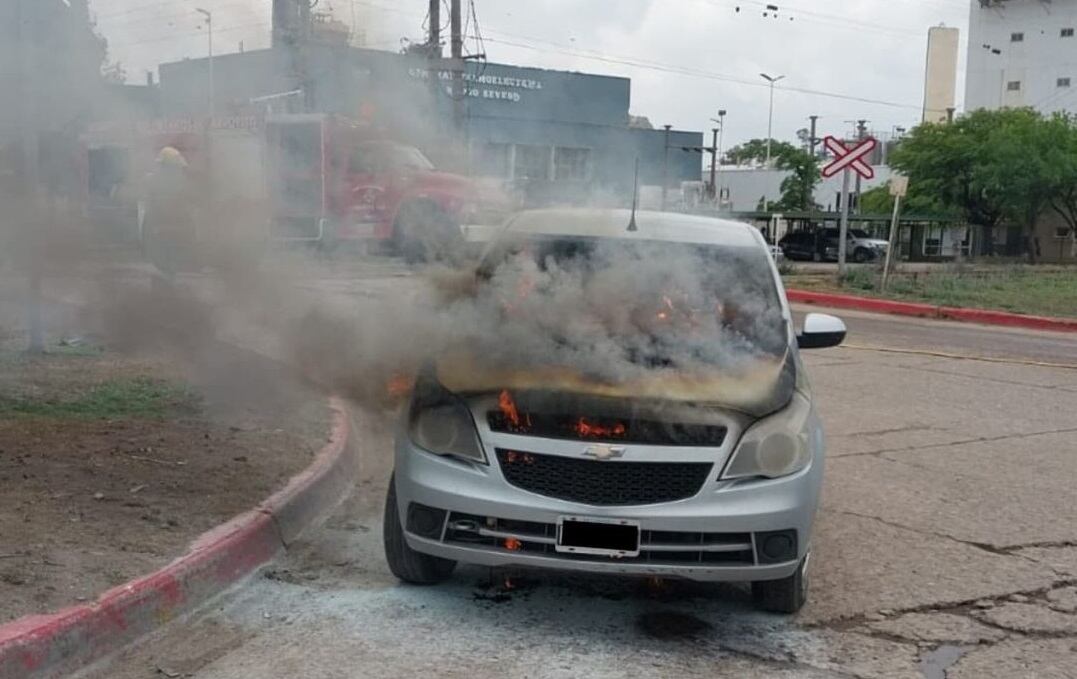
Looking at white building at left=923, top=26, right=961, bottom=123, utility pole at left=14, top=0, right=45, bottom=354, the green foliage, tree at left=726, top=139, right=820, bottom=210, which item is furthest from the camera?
white building at left=923, top=26, right=961, bottom=123

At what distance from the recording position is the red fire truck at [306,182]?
6828mm

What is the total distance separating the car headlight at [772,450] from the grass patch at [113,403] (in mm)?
4108

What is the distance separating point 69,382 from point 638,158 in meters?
4.16

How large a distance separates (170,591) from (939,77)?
2569 inches

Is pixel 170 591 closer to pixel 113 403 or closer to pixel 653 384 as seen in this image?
pixel 653 384

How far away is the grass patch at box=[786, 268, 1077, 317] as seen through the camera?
18969 mm

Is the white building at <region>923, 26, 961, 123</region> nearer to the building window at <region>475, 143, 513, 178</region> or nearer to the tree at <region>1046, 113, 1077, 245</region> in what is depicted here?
the tree at <region>1046, 113, 1077, 245</region>

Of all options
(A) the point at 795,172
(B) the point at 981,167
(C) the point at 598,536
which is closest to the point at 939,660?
(C) the point at 598,536

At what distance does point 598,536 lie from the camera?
3939 mm

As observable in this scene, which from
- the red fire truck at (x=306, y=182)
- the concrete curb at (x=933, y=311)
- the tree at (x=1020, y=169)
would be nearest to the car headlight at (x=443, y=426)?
the red fire truck at (x=306, y=182)

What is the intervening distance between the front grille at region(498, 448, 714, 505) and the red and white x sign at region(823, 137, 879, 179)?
15111 mm

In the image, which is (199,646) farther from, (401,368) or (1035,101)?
(1035,101)

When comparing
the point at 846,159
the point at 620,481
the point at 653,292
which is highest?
the point at 846,159

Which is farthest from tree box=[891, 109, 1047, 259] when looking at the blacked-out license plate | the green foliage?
the blacked-out license plate
